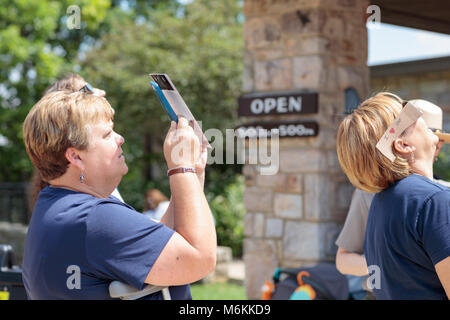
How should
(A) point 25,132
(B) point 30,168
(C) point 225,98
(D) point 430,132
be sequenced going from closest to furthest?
(A) point 25,132
(D) point 430,132
(C) point 225,98
(B) point 30,168

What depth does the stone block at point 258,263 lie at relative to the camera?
5725 mm

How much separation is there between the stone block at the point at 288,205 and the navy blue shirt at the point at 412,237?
3.52m

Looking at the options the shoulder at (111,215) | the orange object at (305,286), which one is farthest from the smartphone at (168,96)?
the orange object at (305,286)

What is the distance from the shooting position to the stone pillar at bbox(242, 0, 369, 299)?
549 centimetres

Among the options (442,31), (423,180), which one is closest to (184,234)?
(423,180)

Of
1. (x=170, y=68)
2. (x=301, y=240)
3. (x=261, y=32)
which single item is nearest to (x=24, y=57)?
(x=170, y=68)

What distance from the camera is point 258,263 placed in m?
5.80

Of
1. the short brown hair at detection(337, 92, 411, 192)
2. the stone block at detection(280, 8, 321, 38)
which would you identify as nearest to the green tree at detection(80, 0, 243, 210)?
the stone block at detection(280, 8, 321, 38)

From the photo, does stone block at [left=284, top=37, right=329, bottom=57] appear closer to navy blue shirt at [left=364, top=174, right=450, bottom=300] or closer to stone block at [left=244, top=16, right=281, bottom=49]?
stone block at [left=244, top=16, right=281, bottom=49]

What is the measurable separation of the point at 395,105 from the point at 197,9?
492 inches

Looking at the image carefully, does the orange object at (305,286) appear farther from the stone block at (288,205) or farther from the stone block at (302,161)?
the stone block at (302,161)

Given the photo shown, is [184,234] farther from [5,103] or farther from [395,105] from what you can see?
[5,103]

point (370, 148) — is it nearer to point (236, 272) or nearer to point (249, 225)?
point (249, 225)

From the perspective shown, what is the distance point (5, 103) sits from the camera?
14.9m
